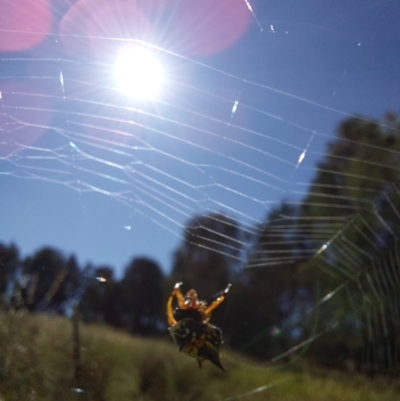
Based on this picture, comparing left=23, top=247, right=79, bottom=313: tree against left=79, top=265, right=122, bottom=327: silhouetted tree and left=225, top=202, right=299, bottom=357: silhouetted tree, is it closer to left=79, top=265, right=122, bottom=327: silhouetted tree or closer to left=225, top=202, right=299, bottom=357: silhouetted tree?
left=79, top=265, right=122, bottom=327: silhouetted tree

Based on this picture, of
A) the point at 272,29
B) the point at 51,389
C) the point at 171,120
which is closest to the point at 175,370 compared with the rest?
the point at 51,389

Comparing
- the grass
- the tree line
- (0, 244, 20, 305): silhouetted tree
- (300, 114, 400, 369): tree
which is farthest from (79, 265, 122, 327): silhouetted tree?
(300, 114, 400, 369): tree

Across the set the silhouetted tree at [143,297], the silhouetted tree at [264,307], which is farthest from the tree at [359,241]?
the silhouetted tree at [143,297]

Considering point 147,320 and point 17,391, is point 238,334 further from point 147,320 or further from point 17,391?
point 17,391

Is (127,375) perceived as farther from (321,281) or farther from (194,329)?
(321,281)

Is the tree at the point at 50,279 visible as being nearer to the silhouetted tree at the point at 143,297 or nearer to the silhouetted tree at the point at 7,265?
the silhouetted tree at the point at 7,265

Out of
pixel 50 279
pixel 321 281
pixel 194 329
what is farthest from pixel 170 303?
pixel 321 281
